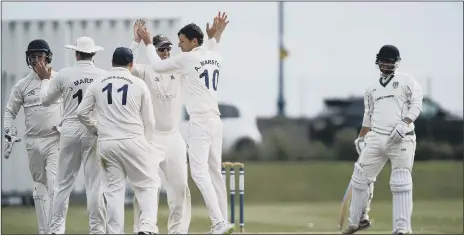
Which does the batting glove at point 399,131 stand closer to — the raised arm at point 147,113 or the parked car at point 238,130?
the raised arm at point 147,113

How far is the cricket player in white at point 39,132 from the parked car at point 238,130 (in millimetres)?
15264

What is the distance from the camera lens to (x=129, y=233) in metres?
17.7

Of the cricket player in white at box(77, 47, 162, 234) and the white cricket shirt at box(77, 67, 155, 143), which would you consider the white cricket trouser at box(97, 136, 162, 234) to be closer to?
the cricket player in white at box(77, 47, 162, 234)

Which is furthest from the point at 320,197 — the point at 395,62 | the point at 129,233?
the point at 395,62

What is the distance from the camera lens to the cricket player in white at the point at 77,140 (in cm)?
1449

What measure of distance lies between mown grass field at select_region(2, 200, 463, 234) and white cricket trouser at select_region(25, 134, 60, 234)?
2.55 m

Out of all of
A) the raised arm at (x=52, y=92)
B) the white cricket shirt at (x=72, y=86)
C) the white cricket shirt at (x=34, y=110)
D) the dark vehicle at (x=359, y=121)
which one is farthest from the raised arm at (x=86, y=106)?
the dark vehicle at (x=359, y=121)

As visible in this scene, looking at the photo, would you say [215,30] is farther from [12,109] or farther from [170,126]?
[12,109]

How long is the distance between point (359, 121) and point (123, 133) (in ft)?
61.2

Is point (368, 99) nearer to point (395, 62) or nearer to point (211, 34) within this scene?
point (395, 62)

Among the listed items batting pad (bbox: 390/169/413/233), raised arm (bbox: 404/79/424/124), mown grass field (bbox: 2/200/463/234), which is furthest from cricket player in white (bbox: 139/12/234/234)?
mown grass field (bbox: 2/200/463/234)

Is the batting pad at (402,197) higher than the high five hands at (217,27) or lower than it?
lower

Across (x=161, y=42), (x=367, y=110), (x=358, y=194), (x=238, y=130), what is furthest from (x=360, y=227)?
(x=238, y=130)

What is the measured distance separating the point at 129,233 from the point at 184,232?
247 cm
